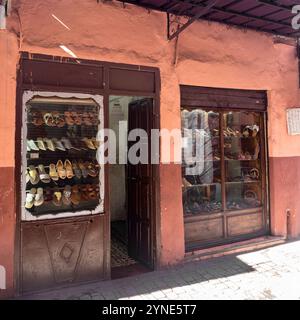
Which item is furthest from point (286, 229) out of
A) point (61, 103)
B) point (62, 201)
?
point (61, 103)

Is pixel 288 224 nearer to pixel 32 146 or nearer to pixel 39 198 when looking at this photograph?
pixel 39 198

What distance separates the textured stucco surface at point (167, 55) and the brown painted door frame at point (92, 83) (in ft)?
0.30

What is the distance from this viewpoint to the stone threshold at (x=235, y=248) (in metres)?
5.57

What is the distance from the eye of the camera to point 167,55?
5.30 meters

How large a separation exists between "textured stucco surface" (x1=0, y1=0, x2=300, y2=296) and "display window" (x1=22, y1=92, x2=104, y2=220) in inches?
14.9

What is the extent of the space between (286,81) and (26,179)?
544 cm

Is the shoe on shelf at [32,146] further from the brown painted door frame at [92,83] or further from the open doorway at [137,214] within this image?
the open doorway at [137,214]

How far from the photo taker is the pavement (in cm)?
427

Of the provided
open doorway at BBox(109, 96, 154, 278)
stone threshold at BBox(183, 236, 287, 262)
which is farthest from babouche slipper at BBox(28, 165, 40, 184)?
stone threshold at BBox(183, 236, 287, 262)

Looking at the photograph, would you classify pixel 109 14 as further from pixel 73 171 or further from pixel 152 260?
pixel 152 260

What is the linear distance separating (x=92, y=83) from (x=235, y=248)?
12.6 feet

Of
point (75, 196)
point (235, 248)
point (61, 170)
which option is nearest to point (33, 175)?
point (61, 170)

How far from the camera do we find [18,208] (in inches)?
165
